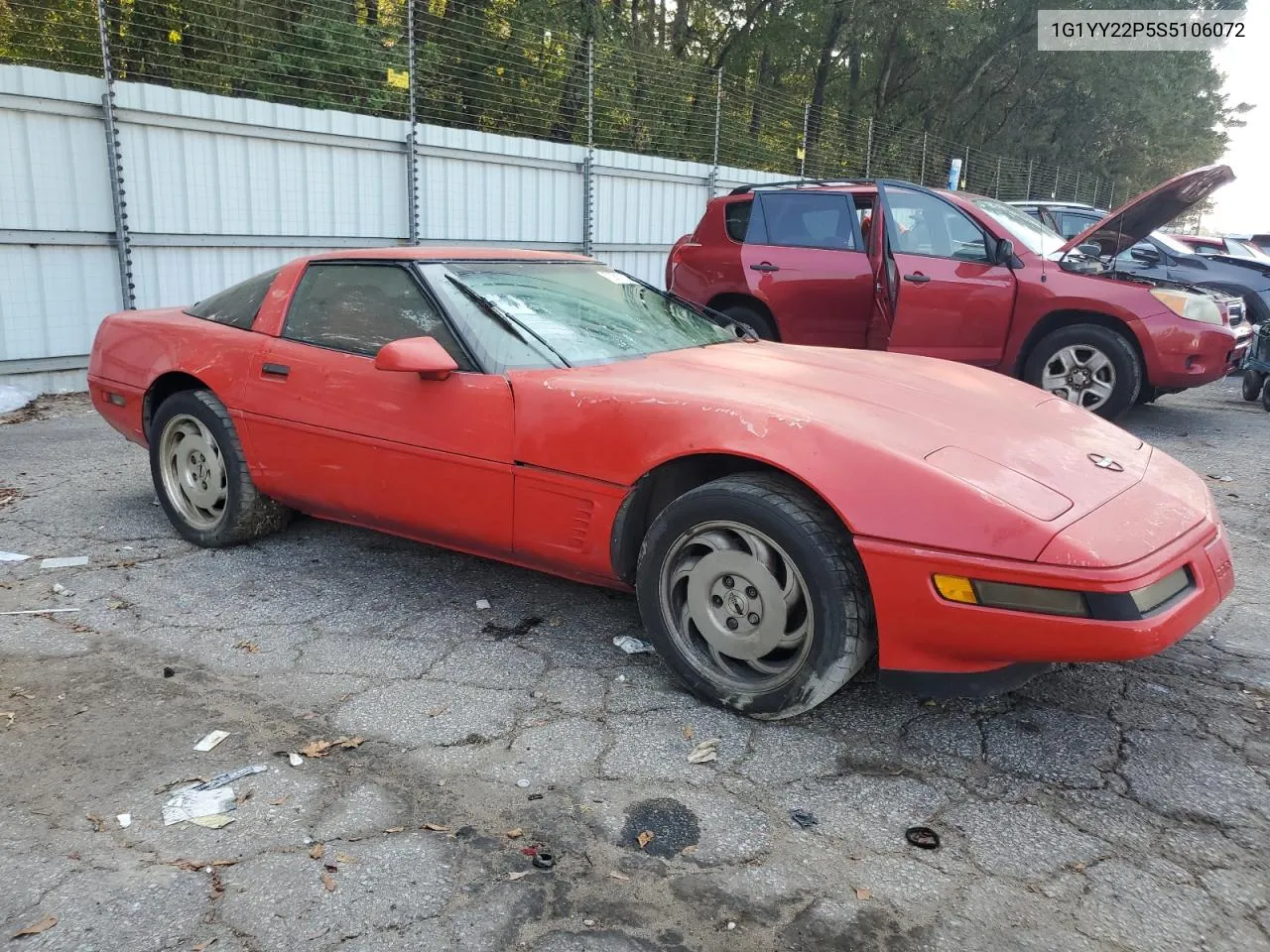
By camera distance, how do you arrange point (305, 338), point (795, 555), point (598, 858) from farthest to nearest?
1. point (305, 338)
2. point (795, 555)
3. point (598, 858)

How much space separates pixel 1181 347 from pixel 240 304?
5.77 metres

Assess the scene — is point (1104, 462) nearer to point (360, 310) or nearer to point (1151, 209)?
point (360, 310)

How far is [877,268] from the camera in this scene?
7.27 meters

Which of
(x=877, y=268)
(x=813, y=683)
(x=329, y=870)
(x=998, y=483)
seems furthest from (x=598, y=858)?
(x=877, y=268)

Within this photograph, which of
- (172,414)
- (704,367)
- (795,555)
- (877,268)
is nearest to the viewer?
(795,555)

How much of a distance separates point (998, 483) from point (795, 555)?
0.55m

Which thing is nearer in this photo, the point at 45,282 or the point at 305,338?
the point at 305,338

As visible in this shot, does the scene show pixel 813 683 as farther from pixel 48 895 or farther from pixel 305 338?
pixel 305 338

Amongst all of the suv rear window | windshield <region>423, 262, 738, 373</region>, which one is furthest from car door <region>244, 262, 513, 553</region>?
the suv rear window

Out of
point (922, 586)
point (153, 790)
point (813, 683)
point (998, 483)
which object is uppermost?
point (998, 483)

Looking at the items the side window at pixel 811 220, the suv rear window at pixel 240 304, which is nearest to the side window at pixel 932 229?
the side window at pixel 811 220

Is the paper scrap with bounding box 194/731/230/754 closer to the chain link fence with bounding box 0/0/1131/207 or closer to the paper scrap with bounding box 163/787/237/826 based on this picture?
the paper scrap with bounding box 163/787/237/826

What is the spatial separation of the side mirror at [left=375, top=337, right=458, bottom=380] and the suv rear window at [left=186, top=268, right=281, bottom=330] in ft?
3.90

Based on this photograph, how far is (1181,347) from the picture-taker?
21.4ft
